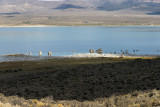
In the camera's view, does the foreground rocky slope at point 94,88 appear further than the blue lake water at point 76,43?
No

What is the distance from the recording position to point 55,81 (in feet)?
75.0

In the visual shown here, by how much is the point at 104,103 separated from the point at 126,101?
108 centimetres

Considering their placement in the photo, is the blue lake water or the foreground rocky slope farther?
the blue lake water

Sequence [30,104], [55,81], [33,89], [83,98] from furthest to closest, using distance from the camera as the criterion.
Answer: [55,81]
[33,89]
[83,98]
[30,104]

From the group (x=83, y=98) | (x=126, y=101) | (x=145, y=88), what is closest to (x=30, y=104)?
(x=83, y=98)

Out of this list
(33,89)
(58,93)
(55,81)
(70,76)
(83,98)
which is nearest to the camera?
(83,98)

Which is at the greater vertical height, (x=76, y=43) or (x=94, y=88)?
(x=76, y=43)

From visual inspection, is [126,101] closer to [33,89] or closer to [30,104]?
[30,104]

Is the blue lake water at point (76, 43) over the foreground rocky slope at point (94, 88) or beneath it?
over

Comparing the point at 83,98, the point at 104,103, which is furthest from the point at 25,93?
the point at 104,103

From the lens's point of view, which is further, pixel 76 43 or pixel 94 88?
pixel 76 43

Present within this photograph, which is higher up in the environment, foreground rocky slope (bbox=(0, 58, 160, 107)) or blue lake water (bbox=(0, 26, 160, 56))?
blue lake water (bbox=(0, 26, 160, 56))

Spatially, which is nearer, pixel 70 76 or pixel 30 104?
pixel 30 104

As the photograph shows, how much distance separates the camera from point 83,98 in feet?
57.2
